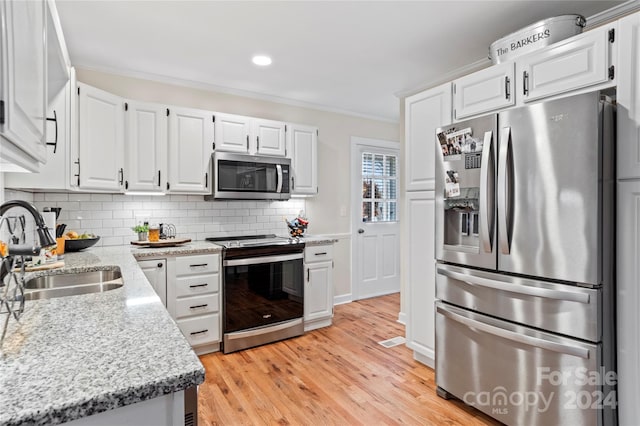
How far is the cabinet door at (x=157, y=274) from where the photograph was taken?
2734mm

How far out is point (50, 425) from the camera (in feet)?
2.13

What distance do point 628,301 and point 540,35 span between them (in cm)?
148

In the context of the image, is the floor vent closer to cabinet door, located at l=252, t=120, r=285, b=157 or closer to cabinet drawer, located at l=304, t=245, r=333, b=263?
cabinet drawer, located at l=304, t=245, r=333, b=263

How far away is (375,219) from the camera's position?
4.93 meters

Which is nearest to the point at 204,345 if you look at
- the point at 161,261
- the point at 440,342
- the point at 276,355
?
the point at 276,355

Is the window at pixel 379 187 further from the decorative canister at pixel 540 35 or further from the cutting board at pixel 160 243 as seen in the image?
the decorative canister at pixel 540 35

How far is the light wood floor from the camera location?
6.91ft

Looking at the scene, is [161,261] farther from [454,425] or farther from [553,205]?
[553,205]

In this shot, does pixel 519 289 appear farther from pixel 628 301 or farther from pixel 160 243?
pixel 160 243

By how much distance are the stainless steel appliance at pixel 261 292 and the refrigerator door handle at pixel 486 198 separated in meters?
1.81

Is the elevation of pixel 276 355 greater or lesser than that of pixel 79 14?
lesser

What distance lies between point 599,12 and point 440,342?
7.64 feet

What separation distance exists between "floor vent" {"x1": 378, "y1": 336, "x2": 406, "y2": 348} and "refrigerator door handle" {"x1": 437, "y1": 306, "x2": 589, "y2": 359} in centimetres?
109

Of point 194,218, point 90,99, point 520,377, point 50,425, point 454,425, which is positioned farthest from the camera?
point 194,218
